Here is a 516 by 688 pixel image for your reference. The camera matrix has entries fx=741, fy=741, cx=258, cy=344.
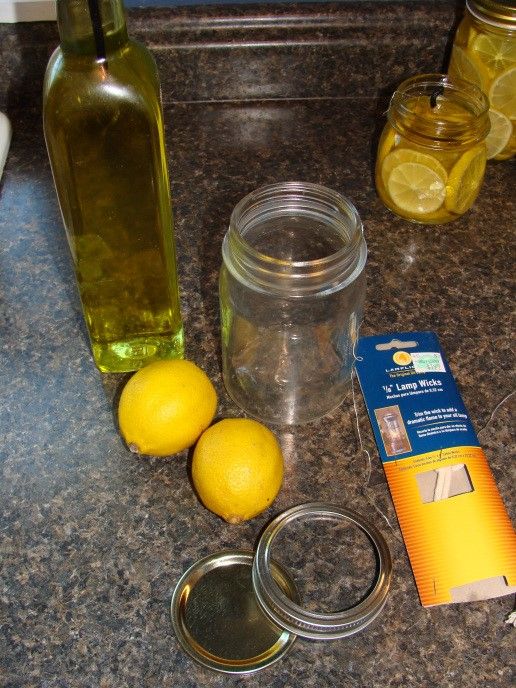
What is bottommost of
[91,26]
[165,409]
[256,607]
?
[256,607]

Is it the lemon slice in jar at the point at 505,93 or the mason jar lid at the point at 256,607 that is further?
the lemon slice in jar at the point at 505,93

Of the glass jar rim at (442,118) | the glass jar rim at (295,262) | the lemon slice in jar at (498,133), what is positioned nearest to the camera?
the glass jar rim at (295,262)

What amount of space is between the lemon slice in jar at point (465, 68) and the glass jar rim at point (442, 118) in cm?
5

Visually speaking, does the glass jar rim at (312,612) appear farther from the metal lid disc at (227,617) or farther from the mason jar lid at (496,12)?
the mason jar lid at (496,12)

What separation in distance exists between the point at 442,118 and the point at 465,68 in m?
0.12

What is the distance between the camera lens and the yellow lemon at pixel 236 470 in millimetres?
660

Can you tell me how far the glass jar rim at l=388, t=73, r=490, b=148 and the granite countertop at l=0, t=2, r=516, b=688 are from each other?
0.43 feet

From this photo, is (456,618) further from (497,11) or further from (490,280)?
(497,11)

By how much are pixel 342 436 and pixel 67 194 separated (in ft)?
1.20

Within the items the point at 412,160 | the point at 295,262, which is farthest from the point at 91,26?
the point at 412,160

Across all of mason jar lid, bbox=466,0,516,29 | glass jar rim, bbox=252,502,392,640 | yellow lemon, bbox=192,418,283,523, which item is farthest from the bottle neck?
mason jar lid, bbox=466,0,516,29

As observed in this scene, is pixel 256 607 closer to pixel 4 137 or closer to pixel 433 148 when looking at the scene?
pixel 433 148

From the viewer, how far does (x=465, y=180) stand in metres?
0.96

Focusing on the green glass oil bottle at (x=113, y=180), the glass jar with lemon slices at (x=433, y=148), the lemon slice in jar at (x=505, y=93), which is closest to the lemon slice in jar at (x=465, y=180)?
the glass jar with lemon slices at (x=433, y=148)
